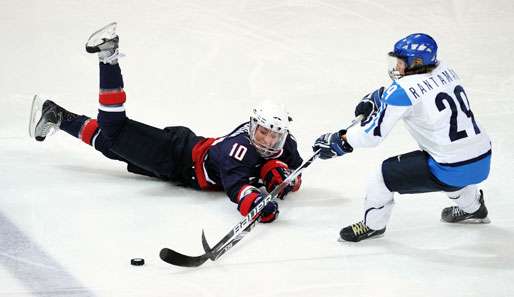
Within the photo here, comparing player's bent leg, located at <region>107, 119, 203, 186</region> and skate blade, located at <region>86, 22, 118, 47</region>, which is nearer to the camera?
skate blade, located at <region>86, 22, 118, 47</region>

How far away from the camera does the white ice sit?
11.5 ft

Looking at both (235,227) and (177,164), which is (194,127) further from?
(235,227)

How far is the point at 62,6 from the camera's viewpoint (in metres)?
6.75

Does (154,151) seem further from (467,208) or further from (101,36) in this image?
(467,208)

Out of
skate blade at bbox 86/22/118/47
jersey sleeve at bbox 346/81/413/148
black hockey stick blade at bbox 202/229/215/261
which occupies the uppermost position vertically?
jersey sleeve at bbox 346/81/413/148

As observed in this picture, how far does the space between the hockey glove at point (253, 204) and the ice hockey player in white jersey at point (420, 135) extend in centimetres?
33

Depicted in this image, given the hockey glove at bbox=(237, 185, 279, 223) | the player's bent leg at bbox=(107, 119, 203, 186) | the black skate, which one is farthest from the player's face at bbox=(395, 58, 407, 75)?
the black skate

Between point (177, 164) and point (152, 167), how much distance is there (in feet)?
0.37

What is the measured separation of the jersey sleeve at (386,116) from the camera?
355cm

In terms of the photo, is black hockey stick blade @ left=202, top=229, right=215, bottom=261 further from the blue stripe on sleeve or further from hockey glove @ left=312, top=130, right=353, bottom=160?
the blue stripe on sleeve

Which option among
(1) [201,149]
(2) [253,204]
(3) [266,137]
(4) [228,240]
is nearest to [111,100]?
(1) [201,149]

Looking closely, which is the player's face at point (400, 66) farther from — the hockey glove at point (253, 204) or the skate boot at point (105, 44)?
the skate boot at point (105, 44)

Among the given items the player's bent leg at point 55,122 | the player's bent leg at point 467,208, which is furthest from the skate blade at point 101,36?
the player's bent leg at point 467,208

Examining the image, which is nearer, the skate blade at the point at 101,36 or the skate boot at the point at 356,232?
the skate boot at the point at 356,232
